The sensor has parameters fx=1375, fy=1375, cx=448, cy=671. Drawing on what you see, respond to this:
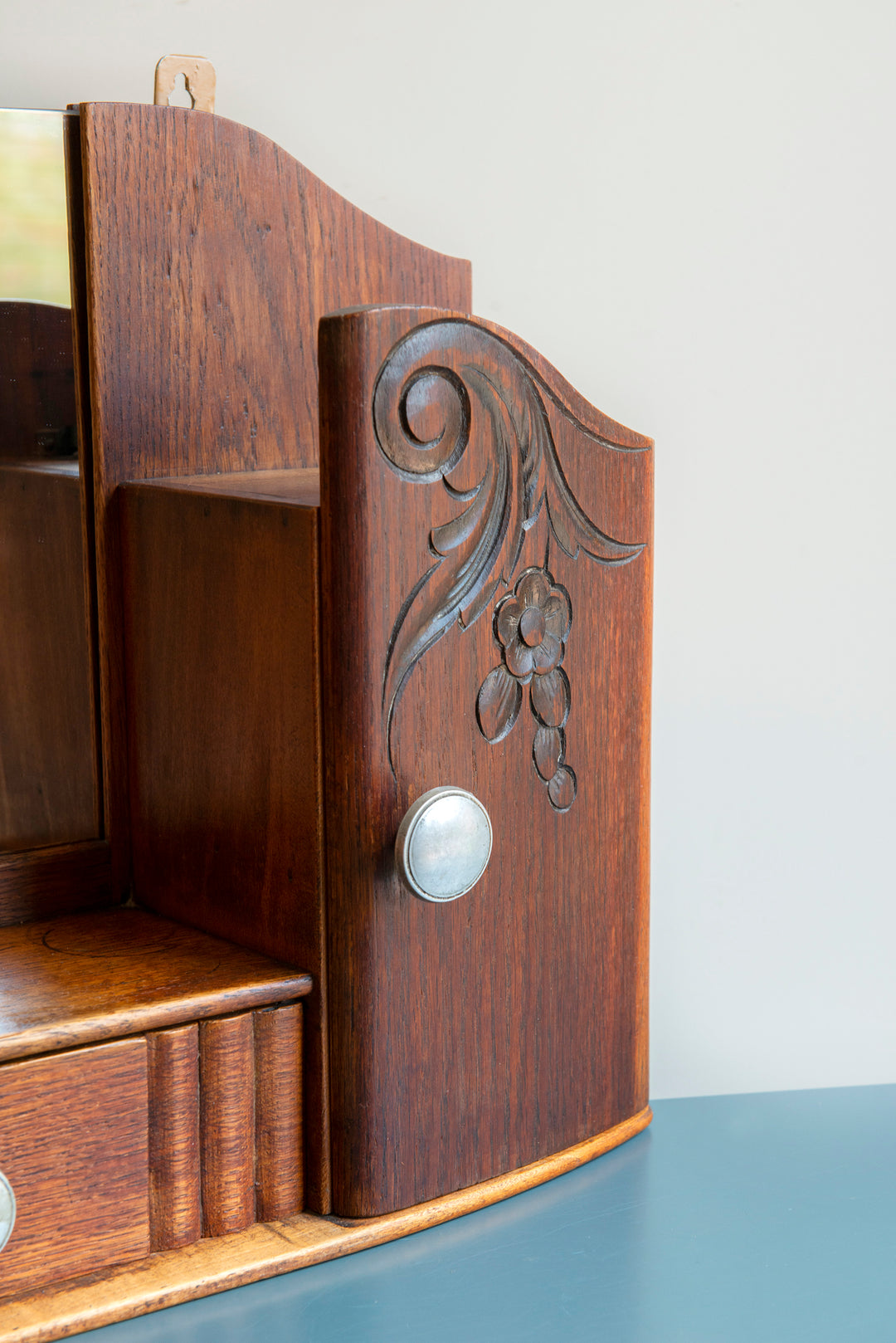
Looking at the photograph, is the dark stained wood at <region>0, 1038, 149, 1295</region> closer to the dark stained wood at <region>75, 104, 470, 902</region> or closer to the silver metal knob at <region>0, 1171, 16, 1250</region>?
the silver metal knob at <region>0, 1171, 16, 1250</region>

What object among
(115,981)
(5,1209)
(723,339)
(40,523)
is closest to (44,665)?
(40,523)

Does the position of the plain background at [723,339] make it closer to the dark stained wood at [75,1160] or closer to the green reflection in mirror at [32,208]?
the green reflection in mirror at [32,208]

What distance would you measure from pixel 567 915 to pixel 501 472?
0.84 ft

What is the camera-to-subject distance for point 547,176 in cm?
105

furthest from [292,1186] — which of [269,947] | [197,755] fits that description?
[197,755]

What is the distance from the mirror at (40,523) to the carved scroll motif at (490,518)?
0.79ft

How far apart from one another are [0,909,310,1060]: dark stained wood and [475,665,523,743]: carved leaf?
0.53 feet

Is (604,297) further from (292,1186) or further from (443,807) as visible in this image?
(292,1186)

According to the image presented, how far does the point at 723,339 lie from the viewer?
1107 millimetres

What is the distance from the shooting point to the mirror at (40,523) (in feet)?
2.56

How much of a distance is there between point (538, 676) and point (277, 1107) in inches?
10.4

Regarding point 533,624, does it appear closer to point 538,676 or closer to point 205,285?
point 538,676

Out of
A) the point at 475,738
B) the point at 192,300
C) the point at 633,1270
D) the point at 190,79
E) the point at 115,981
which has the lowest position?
the point at 633,1270

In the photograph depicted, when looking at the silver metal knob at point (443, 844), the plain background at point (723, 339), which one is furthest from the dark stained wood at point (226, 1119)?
the plain background at point (723, 339)
